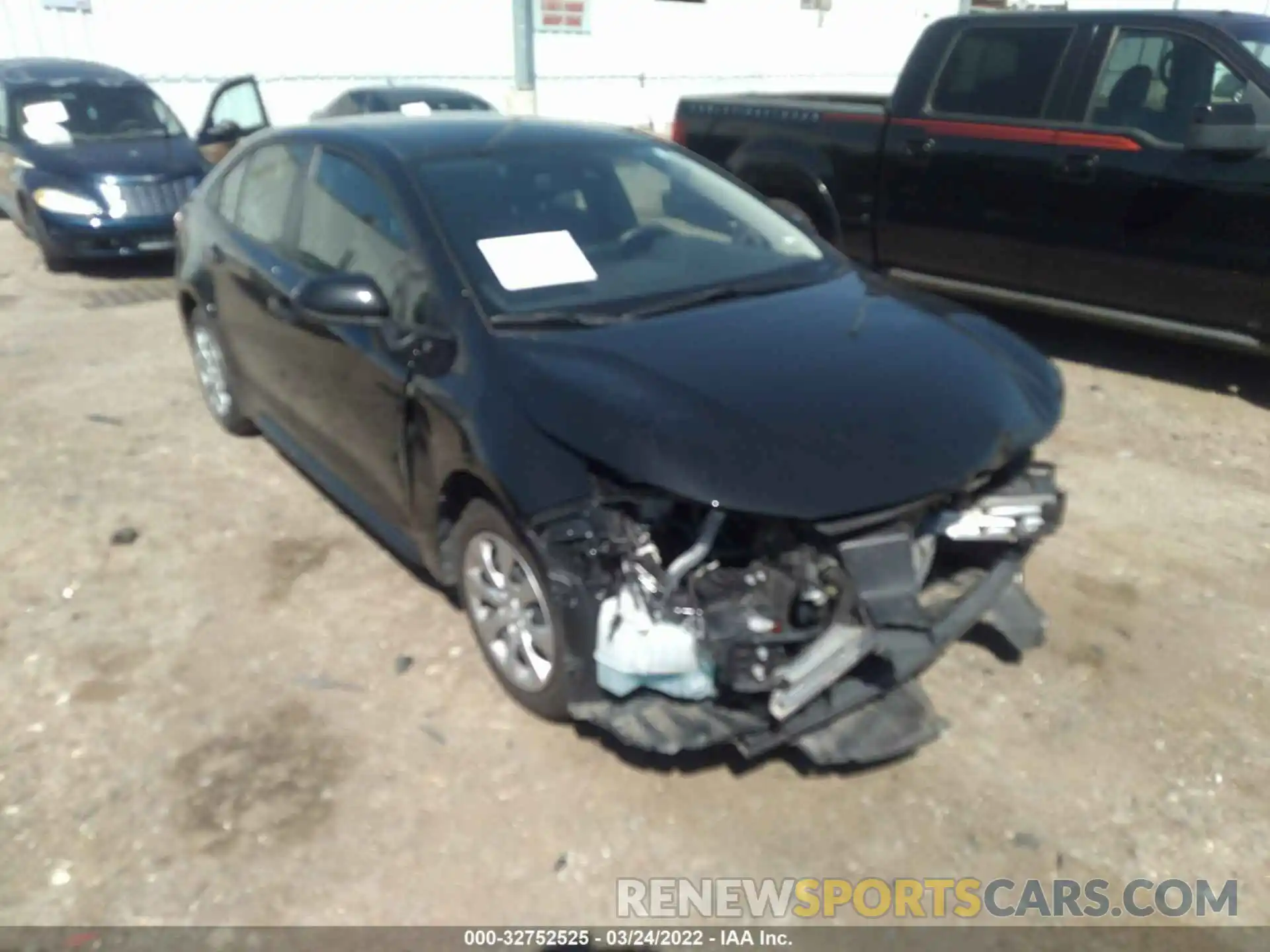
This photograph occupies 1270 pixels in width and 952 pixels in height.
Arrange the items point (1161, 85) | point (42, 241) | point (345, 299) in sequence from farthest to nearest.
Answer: point (42, 241) → point (1161, 85) → point (345, 299)

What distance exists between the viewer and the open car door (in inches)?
353

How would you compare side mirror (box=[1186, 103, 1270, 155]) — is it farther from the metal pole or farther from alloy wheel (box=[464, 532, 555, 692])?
the metal pole

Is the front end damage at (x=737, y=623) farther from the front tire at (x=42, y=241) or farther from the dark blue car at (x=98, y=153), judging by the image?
the front tire at (x=42, y=241)

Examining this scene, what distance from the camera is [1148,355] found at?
21.1ft

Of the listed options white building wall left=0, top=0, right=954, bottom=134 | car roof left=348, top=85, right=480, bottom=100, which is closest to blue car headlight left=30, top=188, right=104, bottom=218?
car roof left=348, top=85, right=480, bottom=100

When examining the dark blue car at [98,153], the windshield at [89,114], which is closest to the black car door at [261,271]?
the dark blue car at [98,153]

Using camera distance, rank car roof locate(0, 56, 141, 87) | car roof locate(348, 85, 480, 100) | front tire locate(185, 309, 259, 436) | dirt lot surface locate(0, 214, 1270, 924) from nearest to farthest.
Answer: dirt lot surface locate(0, 214, 1270, 924), front tire locate(185, 309, 259, 436), car roof locate(0, 56, 141, 87), car roof locate(348, 85, 480, 100)

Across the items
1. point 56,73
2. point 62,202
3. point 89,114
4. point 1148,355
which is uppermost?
point 56,73

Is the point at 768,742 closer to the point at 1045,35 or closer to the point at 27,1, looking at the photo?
the point at 1045,35

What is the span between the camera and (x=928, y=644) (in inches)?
106

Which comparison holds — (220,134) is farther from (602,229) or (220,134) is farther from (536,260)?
(536,260)

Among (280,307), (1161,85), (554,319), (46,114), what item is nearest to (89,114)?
(46,114)

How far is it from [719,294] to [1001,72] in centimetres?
368

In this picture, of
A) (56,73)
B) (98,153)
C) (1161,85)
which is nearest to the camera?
(1161,85)
